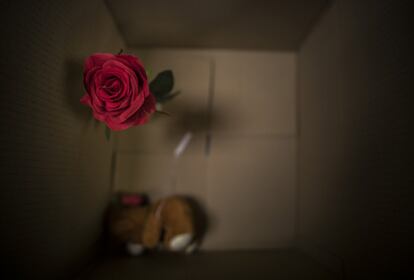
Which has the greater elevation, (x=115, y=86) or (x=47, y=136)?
(x=115, y=86)

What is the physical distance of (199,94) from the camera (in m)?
0.93

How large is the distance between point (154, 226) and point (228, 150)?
1.17 ft

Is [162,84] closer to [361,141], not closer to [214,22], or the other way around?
[214,22]

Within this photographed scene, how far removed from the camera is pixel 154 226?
752mm

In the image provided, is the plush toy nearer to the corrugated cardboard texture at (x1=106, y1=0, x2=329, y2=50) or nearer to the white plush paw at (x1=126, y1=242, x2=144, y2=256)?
the white plush paw at (x1=126, y1=242, x2=144, y2=256)

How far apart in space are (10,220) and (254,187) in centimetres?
69

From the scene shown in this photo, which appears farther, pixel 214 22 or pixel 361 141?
pixel 214 22

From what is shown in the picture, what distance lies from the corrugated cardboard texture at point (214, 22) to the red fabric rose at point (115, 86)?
237 millimetres

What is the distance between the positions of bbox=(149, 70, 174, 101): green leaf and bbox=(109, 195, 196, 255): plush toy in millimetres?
319

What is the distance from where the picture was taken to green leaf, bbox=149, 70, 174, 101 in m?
0.65

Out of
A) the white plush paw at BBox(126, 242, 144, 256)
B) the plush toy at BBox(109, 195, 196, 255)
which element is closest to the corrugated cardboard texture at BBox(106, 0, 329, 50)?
the plush toy at BBox(109, 195, 196, 255)

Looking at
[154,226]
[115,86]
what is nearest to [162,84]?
[115,86]

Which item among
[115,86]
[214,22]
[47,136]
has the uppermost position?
[214,22]

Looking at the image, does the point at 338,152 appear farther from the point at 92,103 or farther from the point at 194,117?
the point at 92,103
